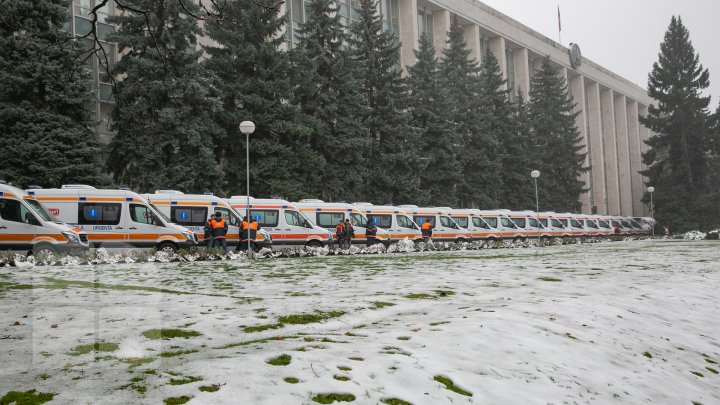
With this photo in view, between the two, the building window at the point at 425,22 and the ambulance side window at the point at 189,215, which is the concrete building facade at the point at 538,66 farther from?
the ambulance side window at the point at 189,215

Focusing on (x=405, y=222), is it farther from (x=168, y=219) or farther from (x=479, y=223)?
(x=168, y=219)

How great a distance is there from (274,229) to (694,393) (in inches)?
751

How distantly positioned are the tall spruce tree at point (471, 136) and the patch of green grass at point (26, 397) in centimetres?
3880

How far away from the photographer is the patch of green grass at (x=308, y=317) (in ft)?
20.0

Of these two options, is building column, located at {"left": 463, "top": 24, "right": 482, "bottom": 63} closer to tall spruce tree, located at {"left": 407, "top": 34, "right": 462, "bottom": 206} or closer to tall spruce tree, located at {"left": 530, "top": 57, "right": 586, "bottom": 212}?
tall spruce tree, located at {"left": 530, "top": 57, "right": 586, "bottom": 212}

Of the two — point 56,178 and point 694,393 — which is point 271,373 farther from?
point 56,178

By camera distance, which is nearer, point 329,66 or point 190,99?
point 190,99

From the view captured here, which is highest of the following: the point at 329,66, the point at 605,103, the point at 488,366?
the point at 605,103

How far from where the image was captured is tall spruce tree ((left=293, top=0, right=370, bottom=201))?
31.7 meters

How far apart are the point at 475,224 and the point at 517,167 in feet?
46.9

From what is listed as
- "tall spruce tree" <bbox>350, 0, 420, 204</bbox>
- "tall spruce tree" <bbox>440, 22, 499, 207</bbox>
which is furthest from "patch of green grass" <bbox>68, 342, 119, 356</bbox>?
"tall spruce tree" <bbox>440, 22, 499, 207</bbox>

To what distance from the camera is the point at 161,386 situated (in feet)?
12.4

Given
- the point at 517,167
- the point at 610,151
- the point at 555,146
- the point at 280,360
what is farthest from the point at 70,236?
the point at 610,151

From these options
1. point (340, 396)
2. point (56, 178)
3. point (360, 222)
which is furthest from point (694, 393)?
point (56, 178)
